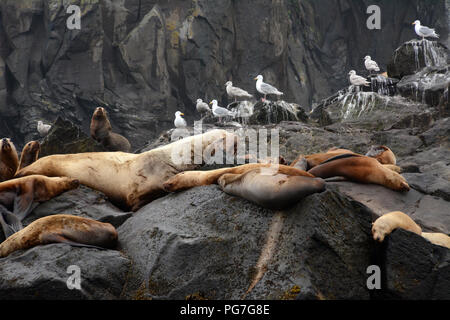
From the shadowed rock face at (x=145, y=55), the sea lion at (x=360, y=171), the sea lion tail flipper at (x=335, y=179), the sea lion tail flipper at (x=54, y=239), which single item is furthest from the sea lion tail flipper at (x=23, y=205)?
the shadowed rock face at (x=145, y=55)

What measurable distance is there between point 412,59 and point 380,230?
1155 centimetres

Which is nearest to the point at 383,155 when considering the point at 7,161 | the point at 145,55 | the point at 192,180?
the point at 192,180

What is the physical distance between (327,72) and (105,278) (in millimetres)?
26484

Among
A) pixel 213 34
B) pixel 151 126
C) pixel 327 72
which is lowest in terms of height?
pixel 151 126

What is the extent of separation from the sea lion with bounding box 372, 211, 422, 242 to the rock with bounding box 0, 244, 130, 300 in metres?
1.75

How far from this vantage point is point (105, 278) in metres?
3.21

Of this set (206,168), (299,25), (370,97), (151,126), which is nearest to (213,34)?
(151,126)

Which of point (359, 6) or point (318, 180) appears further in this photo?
point (359, 6)

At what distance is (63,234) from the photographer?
3.61 meters

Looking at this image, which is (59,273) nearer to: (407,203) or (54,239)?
(54,239)

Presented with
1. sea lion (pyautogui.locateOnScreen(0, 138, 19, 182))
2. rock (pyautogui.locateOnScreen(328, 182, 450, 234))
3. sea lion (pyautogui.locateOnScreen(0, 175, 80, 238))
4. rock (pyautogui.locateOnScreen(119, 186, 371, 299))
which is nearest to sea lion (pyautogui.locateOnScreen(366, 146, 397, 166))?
rock (pyautogui.locateOnScreen(328, 182, 450, 234))

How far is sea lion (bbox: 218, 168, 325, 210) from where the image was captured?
10.9ft

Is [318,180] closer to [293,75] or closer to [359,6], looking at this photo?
[293,75]

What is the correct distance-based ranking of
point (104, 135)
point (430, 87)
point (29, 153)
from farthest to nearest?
point (430, 87) < point (104, 135) < point (29, 153)
